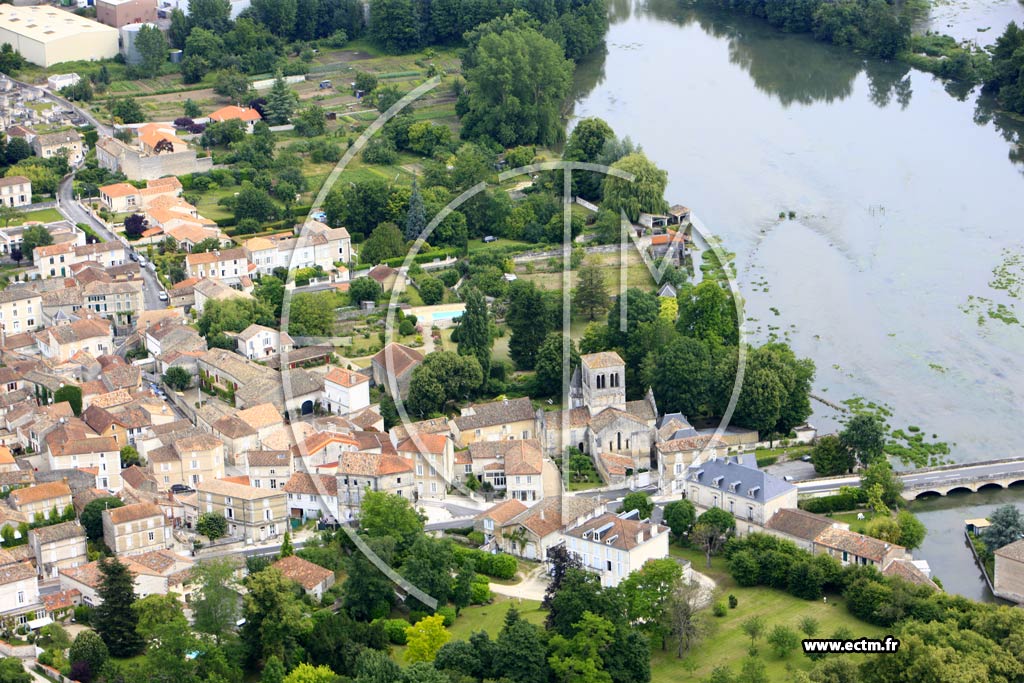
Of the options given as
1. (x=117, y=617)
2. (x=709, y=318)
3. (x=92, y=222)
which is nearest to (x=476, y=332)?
(x=709, y=318)

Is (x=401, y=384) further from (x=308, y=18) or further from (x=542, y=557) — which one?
(x=308, y=18)

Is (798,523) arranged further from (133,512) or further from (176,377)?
(176,377)

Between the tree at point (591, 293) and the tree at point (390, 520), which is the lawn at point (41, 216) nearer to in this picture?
the tree at point (591, 293)

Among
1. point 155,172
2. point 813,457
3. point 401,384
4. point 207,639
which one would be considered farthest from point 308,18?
point 207,639

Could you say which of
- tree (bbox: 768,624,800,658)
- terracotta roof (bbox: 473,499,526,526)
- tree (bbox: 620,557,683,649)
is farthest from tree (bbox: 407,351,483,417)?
tree (bbox: 768,624,800,658)

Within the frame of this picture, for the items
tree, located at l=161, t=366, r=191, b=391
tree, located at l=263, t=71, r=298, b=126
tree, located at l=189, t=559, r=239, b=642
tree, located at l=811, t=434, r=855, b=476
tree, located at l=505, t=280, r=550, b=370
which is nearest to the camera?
tree, located at l=189, t=559, r=239, b=642

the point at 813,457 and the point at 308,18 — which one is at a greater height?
the point at 308,18

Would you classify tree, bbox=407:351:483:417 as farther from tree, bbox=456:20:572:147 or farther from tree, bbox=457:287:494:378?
tree, bbox=456:20:572:147
